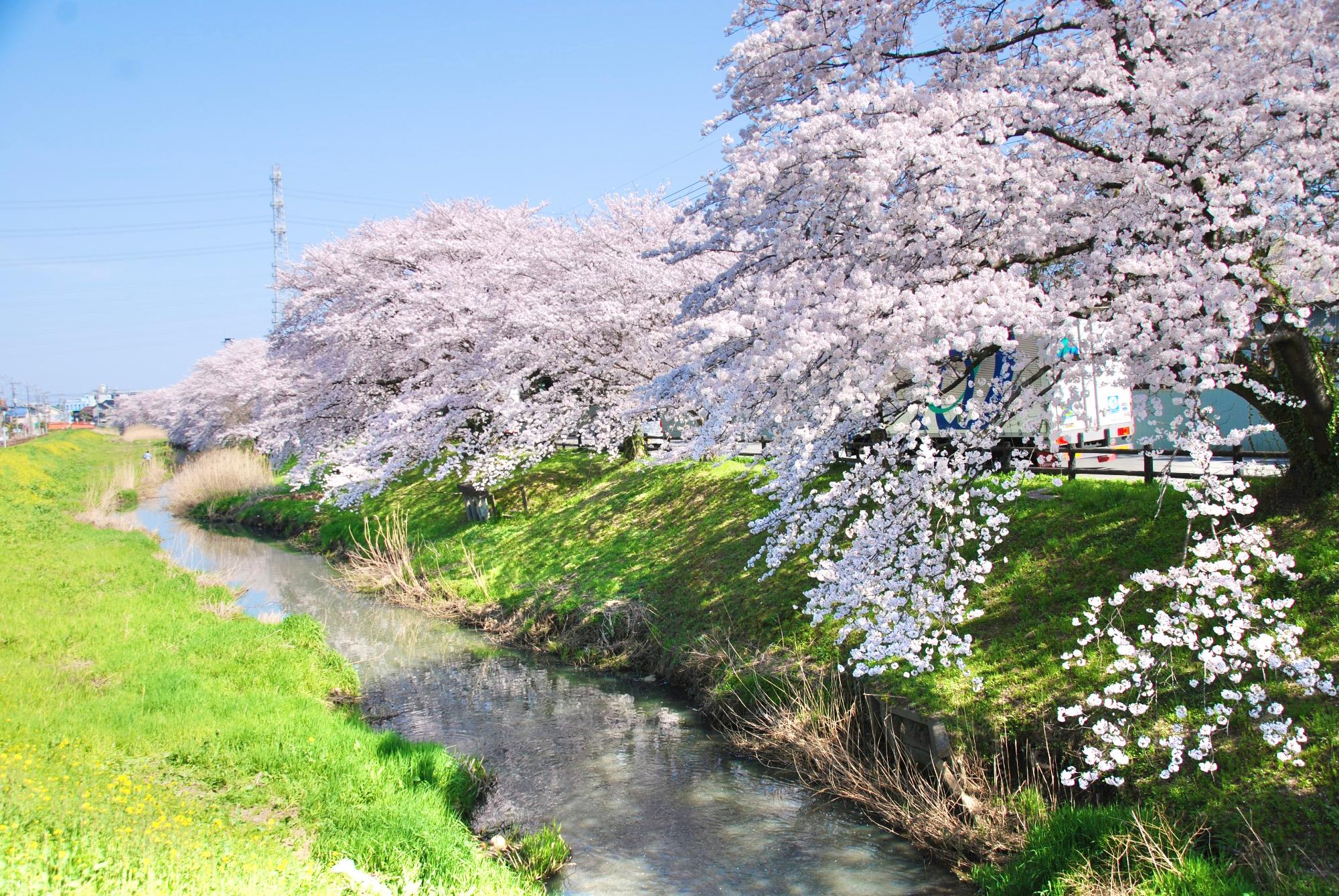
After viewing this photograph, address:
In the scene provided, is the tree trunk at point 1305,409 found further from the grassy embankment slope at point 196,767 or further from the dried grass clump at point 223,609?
the dried grass clump at point 223,609

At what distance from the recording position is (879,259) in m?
7.57

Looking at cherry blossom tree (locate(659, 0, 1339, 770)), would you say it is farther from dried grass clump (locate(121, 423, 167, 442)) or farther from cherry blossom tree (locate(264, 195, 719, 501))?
dried grass clump (locate(121, 423, 167, 442))

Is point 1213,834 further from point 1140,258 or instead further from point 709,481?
point 709,481

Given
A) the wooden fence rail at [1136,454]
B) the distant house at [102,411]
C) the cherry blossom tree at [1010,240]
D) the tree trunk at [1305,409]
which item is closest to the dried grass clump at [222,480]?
the wooden fence rail at [1136,454]

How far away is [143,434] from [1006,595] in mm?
93764

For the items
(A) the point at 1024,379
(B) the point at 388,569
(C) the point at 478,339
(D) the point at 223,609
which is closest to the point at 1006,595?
Result: (A) the point at 1024,379

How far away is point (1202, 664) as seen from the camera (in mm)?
7371

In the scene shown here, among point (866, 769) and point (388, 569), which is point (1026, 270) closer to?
point (866, 769)

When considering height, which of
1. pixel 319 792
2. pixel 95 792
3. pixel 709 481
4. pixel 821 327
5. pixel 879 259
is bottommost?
pixel 319 792

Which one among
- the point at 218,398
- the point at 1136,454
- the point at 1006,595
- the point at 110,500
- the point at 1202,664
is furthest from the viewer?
the point at 218,398

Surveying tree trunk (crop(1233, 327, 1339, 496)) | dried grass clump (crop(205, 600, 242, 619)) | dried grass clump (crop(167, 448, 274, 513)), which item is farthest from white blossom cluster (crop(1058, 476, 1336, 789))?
dried grass clump (crop(167, 448, 274, 513))

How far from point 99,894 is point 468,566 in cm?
1433

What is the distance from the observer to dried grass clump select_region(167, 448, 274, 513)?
3438 cm

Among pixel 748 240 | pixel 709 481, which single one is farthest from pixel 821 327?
pixel 709 481
